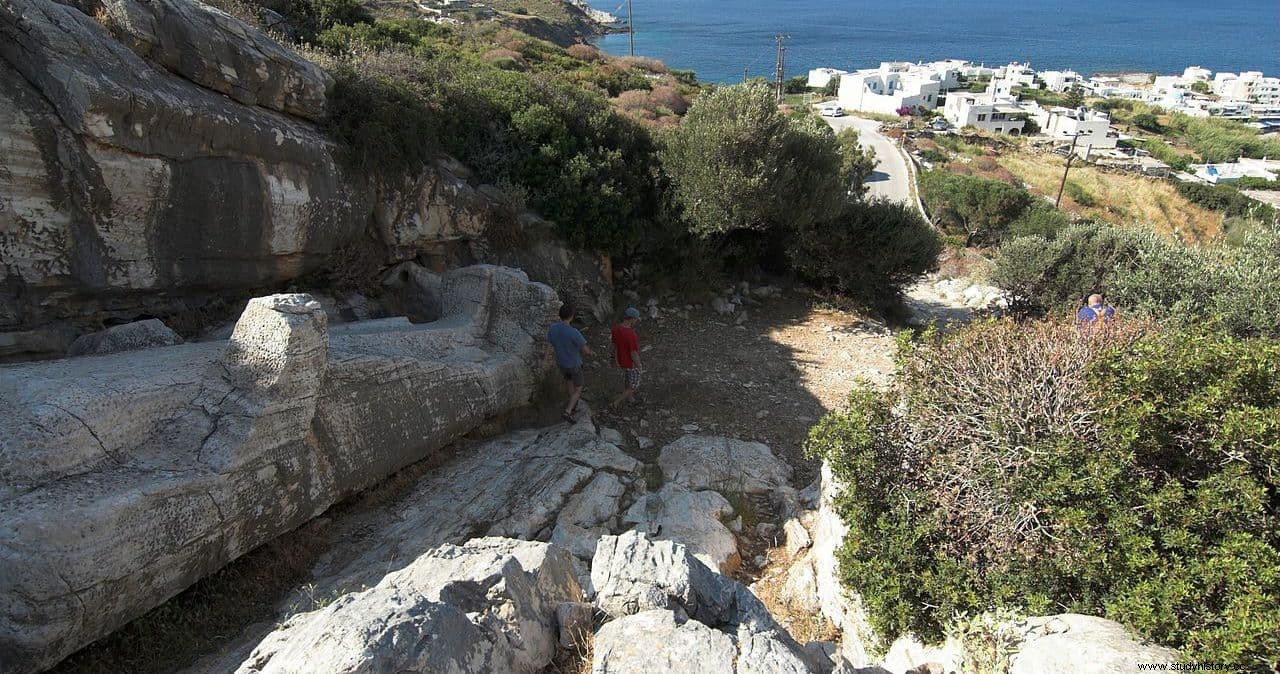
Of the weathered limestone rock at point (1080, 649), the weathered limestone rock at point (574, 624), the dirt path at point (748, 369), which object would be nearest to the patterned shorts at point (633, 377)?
the dirt path at point (748, 369)

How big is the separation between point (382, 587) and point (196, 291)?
5.44m

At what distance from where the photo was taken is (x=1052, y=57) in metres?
153

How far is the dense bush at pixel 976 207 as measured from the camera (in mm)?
34938

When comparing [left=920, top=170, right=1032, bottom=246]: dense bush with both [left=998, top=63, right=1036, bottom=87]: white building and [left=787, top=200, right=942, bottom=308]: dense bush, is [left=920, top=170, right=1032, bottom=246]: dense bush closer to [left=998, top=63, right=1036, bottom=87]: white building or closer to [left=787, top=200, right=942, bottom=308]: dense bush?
[left=787, top=200, right=942, bottom=308]: dense bush

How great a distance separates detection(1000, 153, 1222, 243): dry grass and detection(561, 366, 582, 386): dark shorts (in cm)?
4233

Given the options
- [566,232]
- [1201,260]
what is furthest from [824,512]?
[1201,260]

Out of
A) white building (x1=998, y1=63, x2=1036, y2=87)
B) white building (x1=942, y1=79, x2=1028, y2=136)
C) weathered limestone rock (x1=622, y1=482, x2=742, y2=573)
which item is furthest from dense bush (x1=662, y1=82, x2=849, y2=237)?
white building (x1=998, y1=63, x2=1036, y2=87)

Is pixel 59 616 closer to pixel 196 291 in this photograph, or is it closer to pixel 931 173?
pixel 196 291

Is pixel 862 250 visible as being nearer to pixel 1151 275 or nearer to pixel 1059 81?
pixel 1151 275

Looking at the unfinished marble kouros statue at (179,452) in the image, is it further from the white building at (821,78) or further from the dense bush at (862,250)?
the white building at (821,78)

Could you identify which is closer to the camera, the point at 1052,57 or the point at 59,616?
Answer: the point at 59,616

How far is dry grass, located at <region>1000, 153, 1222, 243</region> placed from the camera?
143 feet

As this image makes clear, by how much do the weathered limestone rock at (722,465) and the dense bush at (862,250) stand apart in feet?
22.2

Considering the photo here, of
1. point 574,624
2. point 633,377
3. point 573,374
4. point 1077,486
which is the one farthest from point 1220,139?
point 574,624
